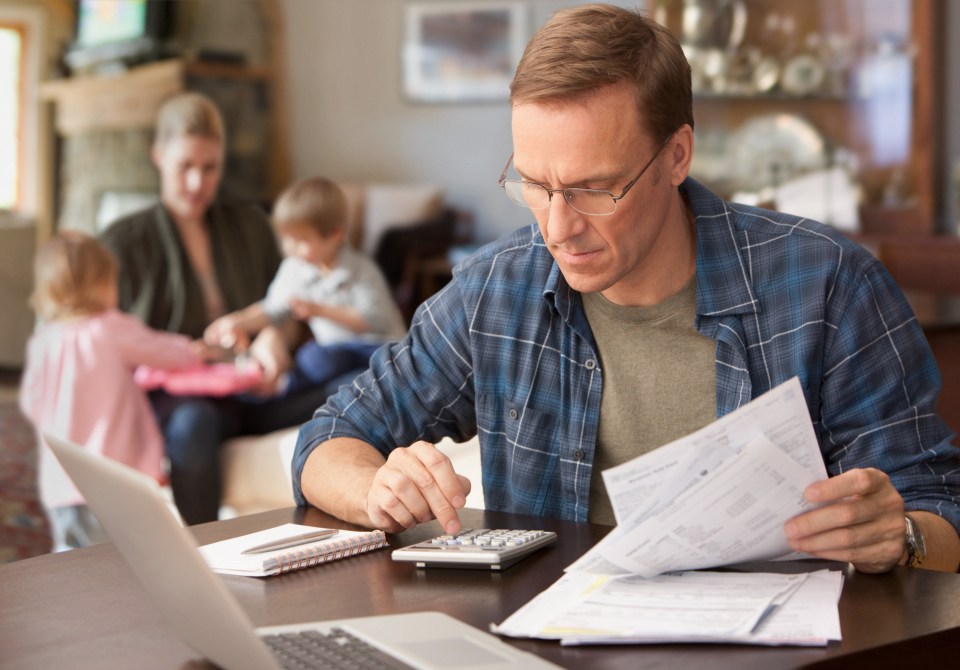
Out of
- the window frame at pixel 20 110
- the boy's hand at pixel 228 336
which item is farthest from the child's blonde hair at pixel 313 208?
the window frame at pixel 20 110

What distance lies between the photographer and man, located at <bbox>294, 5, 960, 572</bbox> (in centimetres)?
138

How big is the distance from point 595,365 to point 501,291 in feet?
0.55

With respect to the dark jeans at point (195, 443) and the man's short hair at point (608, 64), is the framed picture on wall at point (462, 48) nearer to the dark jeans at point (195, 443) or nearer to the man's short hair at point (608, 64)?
the dark jeans at point (195, 443)

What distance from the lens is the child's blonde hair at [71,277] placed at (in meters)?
3.14

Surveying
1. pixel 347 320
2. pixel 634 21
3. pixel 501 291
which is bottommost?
pixel 347 320

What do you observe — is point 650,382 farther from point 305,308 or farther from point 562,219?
point 305,308

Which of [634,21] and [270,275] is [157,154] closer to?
[270,275]

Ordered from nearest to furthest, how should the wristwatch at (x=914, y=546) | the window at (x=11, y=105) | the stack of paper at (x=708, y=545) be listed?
the stack of paper at (x=708, y=545) < the wristwatch at (x=914, y=546) < the window at (x=11, y=105)

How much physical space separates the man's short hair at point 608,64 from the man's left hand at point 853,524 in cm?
52

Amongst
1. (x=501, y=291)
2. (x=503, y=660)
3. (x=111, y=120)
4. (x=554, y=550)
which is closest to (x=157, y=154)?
(x=501, y=291)

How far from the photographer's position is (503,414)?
63.8 inches

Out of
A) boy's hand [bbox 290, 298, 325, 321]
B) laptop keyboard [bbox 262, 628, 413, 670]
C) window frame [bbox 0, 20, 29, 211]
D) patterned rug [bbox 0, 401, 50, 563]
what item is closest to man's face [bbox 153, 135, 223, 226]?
boy's hand [bbox 290, 298, 325, 321]

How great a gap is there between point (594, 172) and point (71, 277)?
2.07 m

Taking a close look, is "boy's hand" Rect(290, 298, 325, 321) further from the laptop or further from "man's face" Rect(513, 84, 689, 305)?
the laptop
